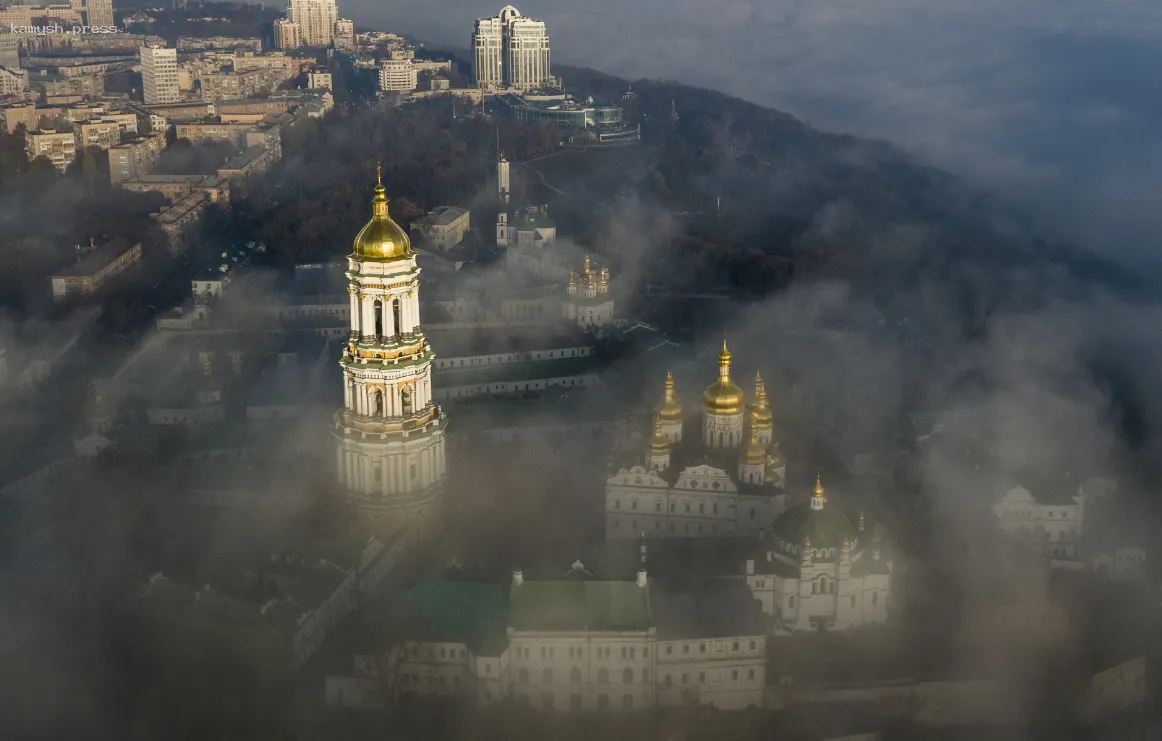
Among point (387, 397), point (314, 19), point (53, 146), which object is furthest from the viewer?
point (314, 19)

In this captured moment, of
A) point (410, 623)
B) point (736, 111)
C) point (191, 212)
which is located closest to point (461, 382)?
point (410, 623)

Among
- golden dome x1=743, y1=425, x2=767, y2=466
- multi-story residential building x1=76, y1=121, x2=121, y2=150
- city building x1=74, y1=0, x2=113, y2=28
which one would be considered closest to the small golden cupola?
golden dome x1=743, y1=425, x2=767, y2=466

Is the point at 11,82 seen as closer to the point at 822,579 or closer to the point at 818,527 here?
the point at 818,527

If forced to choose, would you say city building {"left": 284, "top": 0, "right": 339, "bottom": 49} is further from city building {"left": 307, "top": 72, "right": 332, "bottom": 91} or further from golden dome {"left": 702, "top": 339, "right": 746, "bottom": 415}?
golden dome {"left": 702, "top": 339, "right": 746, "bottom": 415}

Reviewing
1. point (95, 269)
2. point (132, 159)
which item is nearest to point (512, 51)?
point (132, 159)

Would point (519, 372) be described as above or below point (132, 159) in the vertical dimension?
above

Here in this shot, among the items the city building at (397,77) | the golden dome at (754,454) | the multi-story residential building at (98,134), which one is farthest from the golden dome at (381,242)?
the city building at (397,77)

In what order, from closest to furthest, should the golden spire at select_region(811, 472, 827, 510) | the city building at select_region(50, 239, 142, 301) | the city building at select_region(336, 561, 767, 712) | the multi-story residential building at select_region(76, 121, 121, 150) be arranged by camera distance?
the city building at select_region(336, 561, 767, 712), the golden spire at select_region(811, 472, 827, 510), the city building at select_region(50, 239, 142, 301), the multi-story residential building at select_region(76, 121, 121, 150)
